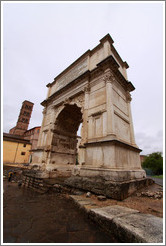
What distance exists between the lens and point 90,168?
4.60 metres

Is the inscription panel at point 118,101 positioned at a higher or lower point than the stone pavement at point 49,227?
higher

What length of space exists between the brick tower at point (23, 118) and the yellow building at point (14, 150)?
20.5 metres

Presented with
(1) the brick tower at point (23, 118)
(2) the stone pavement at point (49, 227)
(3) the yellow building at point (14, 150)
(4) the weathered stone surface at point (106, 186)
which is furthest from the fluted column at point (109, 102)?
(1) the brick tower at point (23, 118)

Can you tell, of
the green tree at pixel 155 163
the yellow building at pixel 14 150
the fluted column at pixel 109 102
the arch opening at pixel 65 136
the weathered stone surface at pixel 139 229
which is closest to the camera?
the weathered stone surface at pixel 139 229

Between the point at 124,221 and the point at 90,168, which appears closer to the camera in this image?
the point at 124,221

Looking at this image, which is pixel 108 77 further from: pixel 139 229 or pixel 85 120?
pixel 139 229

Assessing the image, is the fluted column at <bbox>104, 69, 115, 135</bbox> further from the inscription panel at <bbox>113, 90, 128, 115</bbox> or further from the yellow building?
the yellow building

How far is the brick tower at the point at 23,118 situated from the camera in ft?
141

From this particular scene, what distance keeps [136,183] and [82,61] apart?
894 cm

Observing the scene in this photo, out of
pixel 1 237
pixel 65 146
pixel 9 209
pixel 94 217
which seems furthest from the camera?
pixel 65 146

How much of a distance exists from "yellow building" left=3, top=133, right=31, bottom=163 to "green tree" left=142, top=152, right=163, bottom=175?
1511 inches

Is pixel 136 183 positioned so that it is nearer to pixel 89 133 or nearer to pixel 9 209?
pixel 89 133

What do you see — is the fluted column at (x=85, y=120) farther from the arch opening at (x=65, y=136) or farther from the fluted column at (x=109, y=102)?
the arch opening at (x=65, y=136)

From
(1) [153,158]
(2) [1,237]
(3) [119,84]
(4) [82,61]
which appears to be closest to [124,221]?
(2) [1,237]
